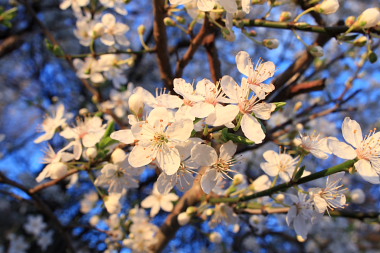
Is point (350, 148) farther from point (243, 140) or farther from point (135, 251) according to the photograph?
point (135, 251)

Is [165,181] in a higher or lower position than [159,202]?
higher

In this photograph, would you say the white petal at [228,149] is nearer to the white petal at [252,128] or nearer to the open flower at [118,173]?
the white petal at [252,128]

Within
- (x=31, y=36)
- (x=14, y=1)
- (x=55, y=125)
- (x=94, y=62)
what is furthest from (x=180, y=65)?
(x=31, y=36)

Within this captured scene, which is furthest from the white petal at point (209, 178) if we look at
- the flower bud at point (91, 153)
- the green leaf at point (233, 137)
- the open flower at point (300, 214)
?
the flower bud at point (91, 153)

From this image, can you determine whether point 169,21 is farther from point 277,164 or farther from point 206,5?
point 277,164

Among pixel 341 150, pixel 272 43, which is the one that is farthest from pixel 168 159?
pixel 272 43

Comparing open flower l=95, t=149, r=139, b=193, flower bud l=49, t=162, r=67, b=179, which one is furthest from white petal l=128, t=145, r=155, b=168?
flower bud l=49, t=162, r=67, b=179
